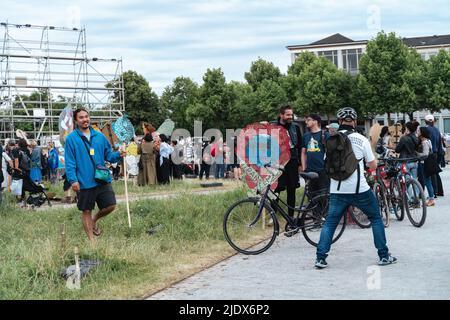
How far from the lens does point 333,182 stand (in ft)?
23.8

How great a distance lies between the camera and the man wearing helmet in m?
7.11

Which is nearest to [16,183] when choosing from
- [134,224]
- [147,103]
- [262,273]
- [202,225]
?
[134,224]

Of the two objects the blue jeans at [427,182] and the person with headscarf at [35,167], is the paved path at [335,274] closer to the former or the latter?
the blue jeans at [427,182]

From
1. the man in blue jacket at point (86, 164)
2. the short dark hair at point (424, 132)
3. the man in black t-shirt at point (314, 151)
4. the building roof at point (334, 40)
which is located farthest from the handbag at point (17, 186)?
the building roof at point (334, 40)

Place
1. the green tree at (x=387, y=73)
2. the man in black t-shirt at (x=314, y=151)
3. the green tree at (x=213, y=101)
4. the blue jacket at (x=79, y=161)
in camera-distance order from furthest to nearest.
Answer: the green tree at (x=213, y=101) → the green tree at (x=387, y=73) → the man in black t-shirt at (x=314, y=151) → the blue jacket at (x=79, y=161)

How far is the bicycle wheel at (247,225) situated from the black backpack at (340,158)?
1250mm

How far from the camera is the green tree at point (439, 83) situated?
60.6 meters

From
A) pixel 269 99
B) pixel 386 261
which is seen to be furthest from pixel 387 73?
pixel 386 261

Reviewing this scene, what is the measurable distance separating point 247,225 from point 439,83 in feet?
188

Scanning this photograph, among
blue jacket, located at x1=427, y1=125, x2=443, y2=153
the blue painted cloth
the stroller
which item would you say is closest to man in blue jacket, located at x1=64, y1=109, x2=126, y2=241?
the stroller

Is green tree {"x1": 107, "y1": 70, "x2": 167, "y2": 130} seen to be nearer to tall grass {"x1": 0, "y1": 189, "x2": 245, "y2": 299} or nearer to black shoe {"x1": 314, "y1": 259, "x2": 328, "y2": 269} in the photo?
tall grass {"x1": 0, "y1": 189, "x2": 245, "y2": 299}

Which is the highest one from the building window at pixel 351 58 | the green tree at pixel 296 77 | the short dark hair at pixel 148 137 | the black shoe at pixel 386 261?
the building window at pixel 351 58

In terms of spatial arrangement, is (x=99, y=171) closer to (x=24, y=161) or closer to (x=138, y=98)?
(x=24, y=161)
